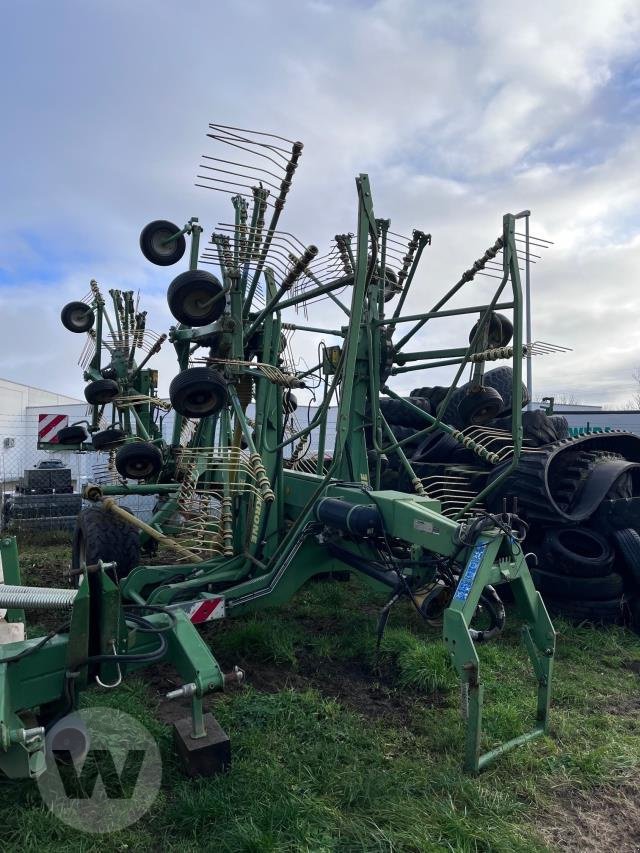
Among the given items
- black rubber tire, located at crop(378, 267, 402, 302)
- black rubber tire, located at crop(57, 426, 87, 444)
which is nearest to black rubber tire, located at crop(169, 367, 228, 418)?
black rubber tire, located at crop(378, 267, 402, 302)

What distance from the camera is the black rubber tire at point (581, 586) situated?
5.37m

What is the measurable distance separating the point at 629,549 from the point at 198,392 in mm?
3809

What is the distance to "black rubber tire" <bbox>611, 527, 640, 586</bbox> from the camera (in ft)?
17.6

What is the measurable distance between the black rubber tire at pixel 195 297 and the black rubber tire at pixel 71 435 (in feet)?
13.5

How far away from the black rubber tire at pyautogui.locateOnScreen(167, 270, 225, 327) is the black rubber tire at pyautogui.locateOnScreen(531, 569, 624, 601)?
353 centimetres

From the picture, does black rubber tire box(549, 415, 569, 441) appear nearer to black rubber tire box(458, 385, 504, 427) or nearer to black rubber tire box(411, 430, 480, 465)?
black rubber tire box(411, 430, 480, 465)

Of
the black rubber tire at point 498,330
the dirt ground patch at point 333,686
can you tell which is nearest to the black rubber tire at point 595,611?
the dirt ground patch at point 333,686

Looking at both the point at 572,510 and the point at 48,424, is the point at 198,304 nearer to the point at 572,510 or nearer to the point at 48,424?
the point at 572,510

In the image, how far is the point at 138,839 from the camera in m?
2.61

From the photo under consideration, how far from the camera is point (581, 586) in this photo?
5.39 m

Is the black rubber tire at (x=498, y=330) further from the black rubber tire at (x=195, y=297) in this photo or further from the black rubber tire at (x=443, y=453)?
the black rubber tire at (x=443, y=453)

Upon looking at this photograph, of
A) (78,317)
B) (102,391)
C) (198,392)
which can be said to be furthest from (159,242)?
(78,317)

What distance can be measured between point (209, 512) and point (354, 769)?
2.08 meters

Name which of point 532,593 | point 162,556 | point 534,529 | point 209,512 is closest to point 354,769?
point 532,593
